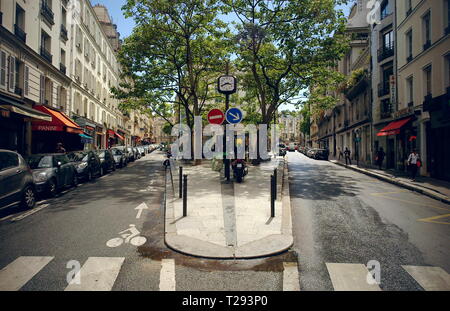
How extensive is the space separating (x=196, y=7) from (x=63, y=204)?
15.4 meters

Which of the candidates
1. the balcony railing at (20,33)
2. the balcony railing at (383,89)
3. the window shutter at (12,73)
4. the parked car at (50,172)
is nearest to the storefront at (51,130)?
the window shutter at (12,73)

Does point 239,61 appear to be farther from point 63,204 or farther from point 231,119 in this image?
point 63,204

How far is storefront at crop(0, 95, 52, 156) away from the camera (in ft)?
44.9

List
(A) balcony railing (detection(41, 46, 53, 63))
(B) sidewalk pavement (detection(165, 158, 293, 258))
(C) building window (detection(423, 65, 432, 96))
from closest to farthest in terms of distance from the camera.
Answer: (B) sidewalk pavement (detection(165, 158, 293, 258)) → (C) building window (detection(423, 65, 432, 96)) → (A) balcony railing (detection(41, 46, 53, 63))

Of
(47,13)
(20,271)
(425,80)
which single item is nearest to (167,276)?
(20,271)

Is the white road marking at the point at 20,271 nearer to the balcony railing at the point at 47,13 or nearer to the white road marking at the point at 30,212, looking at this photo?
the white road marking at the point at 30,212

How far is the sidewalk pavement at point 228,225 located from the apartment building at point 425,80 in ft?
34.1

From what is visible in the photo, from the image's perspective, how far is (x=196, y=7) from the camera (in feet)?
61.4

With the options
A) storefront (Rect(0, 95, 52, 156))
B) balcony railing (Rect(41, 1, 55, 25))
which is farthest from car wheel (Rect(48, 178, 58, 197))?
balcony railing (Rect(41, 1, 55, 25))

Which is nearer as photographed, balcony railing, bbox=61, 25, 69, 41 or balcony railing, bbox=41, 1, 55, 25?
balcony railing, bbox=41, 1, 55, 25

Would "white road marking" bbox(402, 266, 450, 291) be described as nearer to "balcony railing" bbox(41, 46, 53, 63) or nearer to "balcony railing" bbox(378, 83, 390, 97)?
"balcony railing" bbox(41, 46, 53, 63)

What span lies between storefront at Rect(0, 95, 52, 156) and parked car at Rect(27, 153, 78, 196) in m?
3.95

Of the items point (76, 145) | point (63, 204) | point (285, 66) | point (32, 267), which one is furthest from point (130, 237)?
point (76, 145)

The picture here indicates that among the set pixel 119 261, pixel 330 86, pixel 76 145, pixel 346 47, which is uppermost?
pixel 346 47
